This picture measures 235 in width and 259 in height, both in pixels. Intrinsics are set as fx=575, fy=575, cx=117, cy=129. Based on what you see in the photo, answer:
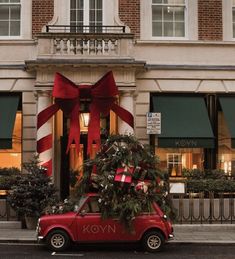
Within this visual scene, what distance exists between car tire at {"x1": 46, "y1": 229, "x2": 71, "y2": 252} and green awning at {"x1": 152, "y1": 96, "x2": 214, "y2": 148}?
6.59 metres

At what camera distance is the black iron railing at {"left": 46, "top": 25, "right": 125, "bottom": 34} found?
19859 millimetres

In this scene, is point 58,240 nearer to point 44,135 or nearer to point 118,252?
point 118,252

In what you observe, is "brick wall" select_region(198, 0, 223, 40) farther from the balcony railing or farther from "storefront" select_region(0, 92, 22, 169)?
"storefront" select_region(0, 92, 22, 169)

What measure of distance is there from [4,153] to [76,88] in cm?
359

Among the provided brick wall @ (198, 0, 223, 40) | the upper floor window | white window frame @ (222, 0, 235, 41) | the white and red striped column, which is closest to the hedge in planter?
the white and red striped column

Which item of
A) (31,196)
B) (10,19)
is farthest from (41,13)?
(31,196)

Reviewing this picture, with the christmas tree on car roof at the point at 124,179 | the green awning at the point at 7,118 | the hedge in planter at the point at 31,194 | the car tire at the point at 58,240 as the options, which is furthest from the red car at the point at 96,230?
the green awning at the point at 7,118

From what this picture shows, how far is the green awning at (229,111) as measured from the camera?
764 inches

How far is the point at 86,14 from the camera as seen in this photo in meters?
20.3

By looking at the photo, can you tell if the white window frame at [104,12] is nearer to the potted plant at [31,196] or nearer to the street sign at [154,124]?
the street sign at [154,124]

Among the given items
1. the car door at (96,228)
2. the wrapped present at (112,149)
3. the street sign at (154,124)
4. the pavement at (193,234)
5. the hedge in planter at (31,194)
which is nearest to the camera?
the car door at (96,228)

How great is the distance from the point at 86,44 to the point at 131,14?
2.19 m

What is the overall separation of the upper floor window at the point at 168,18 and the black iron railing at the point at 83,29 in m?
1.50

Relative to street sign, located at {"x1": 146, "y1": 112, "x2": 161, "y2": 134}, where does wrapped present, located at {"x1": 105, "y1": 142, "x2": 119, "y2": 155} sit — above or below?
below
